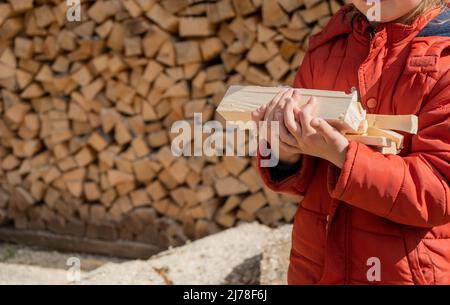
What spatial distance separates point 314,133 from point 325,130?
2cm

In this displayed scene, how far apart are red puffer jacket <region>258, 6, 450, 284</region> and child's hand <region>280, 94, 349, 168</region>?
29 millimetres

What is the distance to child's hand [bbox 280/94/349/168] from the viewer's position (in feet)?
3.88

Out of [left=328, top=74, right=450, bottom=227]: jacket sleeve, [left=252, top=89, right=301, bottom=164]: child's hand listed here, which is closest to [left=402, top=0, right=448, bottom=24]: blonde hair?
[left=328, top=74, right=450, bottom=227]: jacket sleeve

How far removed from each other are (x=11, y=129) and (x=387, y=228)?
387 cm

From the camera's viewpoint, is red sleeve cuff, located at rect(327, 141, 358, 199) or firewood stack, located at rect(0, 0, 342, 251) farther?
firewood stack, located at rect(0, 0, 342, 251)

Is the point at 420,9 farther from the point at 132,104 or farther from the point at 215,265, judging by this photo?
the point at 132,104

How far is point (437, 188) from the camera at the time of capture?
1159mm

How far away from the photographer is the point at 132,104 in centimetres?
425

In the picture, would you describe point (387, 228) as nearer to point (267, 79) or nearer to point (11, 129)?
point (267, 79)

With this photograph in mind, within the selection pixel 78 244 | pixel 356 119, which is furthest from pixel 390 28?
pixel 78 244

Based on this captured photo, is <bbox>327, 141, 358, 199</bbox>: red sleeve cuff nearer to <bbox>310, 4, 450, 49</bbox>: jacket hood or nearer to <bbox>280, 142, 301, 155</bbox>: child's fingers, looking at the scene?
<bbox>280, 142, 301, 155</bbox>: child's fingers

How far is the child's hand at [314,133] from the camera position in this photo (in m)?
1.18

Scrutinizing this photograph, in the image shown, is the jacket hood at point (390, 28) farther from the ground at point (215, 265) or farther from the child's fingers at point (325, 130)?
the ground at point (215, 265)
